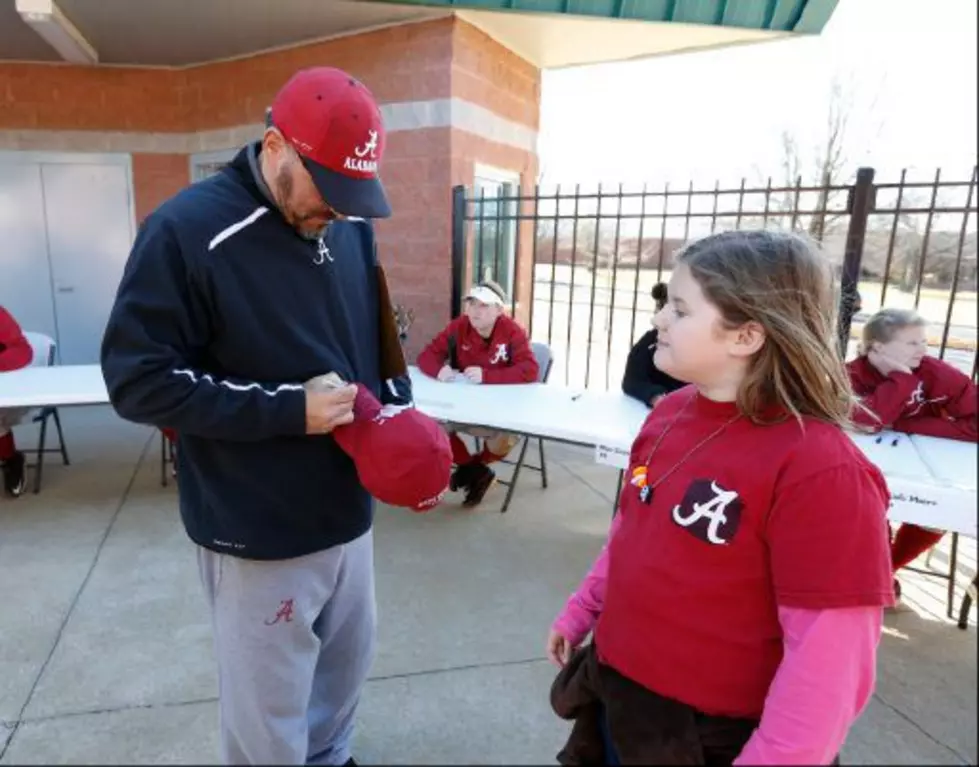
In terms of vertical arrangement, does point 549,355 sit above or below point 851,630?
below

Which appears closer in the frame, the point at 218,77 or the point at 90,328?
the point at 218,77

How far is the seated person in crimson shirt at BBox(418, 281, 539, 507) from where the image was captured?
12.5 feet

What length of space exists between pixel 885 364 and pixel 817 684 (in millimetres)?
948

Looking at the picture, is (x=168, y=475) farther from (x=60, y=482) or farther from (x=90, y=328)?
(x=90, y=328)

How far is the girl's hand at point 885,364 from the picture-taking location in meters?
1.32

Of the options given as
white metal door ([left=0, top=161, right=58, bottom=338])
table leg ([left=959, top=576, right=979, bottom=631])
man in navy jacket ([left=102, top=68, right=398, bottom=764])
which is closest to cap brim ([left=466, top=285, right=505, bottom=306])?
man in navy jacket ([left=102, top=68, right=398, bottom=764])

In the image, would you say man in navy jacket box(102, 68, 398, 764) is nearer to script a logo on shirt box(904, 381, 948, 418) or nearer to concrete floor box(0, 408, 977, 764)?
concrete floor box(0, 408, 977, 764)

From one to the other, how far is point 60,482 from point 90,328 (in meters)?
2.80

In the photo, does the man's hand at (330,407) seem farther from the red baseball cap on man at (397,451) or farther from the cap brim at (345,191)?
the cap brim at (345,191)

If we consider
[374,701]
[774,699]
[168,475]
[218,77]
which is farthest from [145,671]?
[218,77]

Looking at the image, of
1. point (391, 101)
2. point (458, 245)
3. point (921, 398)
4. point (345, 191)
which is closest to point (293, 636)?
point (345, 191)

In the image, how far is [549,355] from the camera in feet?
13.6

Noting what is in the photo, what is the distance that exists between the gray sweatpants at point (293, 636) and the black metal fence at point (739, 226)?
89 centimetres

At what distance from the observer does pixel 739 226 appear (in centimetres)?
97
